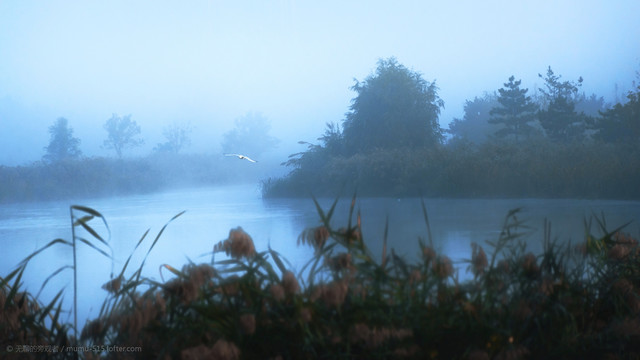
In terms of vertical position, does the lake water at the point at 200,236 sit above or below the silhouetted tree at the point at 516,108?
below

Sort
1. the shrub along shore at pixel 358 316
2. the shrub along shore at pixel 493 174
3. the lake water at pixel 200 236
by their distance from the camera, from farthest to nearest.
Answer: the shrub along shore at pixel 493 174 < the lake water at pixel 200 236 < the shrub along shore at pixel 358 316

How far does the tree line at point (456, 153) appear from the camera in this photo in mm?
11781

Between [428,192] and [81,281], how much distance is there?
9863 millimetres

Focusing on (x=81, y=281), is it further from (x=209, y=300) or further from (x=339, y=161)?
(x=339, y=161)

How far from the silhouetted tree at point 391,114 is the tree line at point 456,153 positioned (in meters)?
0.03

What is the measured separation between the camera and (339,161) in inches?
704

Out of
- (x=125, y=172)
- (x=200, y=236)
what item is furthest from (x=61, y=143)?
(x=200, y=236)

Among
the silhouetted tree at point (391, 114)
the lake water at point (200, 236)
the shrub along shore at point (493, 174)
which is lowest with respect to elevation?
the lake water at point (200, 236)

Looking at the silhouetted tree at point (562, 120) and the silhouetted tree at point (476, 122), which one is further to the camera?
the silhouetted tree at point (476, 122)

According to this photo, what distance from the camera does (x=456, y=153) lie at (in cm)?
1503

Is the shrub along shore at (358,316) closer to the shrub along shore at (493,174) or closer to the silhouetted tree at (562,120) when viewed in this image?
the shrub along shore at (493,174)

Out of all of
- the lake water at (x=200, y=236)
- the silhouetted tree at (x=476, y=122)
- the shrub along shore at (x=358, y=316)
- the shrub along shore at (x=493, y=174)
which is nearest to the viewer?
the shrub along shore at (x=358, y=316)

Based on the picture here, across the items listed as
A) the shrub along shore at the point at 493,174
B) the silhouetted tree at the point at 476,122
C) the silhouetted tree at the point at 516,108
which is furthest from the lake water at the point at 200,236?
the silhouetted tree at the point at 476,122

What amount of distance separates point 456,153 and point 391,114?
6.86 metres
